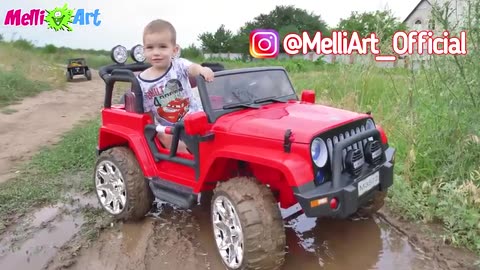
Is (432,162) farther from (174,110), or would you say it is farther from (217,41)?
(217,41)

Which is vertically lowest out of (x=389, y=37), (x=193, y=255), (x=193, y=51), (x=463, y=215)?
(x=193, y=255)

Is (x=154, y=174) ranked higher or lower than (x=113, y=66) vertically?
lower

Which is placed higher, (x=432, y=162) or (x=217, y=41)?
(x=217, y=41)

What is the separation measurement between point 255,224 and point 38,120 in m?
8.67

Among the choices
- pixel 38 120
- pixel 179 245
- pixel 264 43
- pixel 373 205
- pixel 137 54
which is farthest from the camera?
pixel 38 120

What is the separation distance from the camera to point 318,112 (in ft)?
10.8

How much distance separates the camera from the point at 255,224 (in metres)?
2.81

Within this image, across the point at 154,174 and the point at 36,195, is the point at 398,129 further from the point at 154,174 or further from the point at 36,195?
the point at 36,195

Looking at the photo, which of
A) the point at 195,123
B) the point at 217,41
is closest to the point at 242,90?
the point at 195,123

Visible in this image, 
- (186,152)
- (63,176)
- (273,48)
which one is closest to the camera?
(186,152)

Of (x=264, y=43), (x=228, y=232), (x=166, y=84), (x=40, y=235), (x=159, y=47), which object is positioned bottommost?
(x=40, y=235)

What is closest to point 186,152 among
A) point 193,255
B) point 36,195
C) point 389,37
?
point 193,255

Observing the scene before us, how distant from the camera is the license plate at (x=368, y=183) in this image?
289cm

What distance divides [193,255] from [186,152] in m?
0.86
